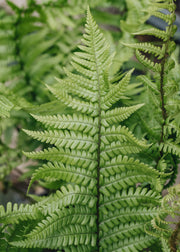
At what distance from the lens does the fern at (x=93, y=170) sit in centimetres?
63

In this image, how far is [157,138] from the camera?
0.79 meters

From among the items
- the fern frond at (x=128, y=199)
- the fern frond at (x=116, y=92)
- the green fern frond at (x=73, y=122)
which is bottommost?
the fern frond at (x=128, y=199)

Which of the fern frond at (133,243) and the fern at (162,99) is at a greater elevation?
the fern at (162,99)

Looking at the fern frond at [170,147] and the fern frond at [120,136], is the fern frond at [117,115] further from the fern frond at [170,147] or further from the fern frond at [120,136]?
the fern frond at [170,147]

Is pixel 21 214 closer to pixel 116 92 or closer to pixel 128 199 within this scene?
pixel 128 199

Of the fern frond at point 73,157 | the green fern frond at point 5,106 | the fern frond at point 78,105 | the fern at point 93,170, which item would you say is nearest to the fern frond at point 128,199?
the fern at point 93,170

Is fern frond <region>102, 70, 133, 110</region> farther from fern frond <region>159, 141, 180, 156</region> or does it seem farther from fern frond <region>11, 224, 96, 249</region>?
fern frond <region>11, 224, 96, 249</region>

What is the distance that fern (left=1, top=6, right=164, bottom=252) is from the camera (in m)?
0.63

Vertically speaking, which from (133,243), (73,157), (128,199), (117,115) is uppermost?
(117,115)

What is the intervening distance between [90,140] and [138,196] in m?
0.20

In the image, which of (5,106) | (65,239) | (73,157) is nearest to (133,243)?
(65,239)

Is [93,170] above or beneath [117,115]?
beneath

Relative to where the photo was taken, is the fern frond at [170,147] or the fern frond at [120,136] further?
the fern frond at [170,147]

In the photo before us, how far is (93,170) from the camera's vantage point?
68 cm
